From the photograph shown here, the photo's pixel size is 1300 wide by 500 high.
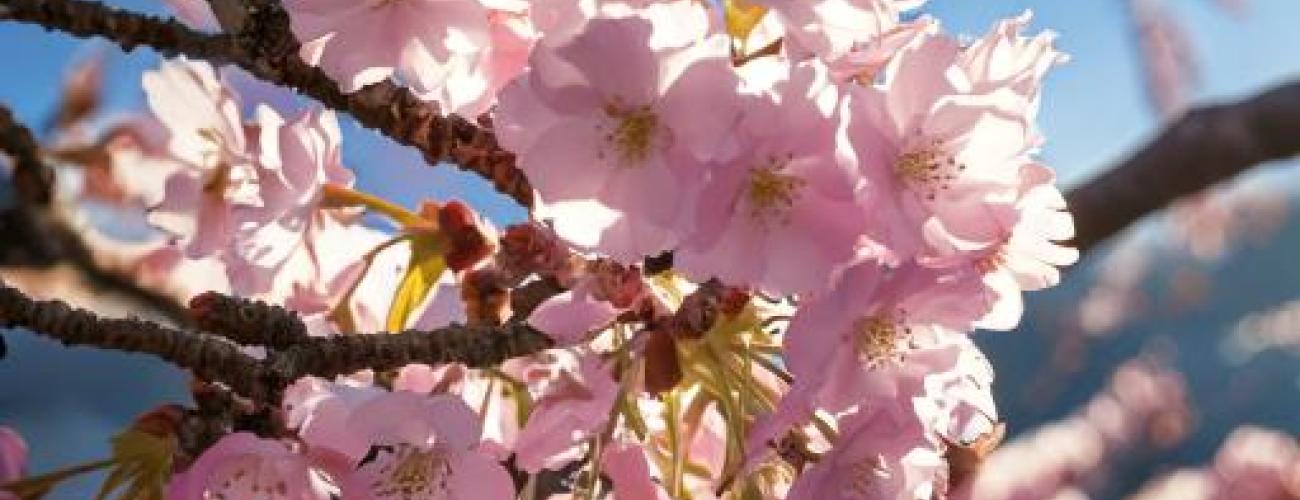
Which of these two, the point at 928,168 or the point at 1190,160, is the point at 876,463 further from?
the point at 1190,160

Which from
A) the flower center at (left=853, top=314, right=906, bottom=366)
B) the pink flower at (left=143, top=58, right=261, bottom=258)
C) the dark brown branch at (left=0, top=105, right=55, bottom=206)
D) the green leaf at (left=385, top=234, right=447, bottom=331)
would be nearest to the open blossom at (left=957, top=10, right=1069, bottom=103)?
the flower center at (left=853, top=314, right=906, bottom=366)

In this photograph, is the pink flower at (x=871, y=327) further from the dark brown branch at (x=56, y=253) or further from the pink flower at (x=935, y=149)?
the dark brown branch at (x=56, y=253)

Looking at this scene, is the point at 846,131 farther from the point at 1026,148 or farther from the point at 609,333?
the point at 609,333

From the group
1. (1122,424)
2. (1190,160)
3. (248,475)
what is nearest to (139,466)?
(248,475)

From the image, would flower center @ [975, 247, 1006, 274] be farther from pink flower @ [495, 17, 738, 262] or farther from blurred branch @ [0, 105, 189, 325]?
blurred branch @ [0, 105, 189, 325]

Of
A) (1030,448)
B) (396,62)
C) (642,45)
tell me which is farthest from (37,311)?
(1030,448)

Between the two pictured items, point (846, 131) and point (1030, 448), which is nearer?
point (846, 131)
